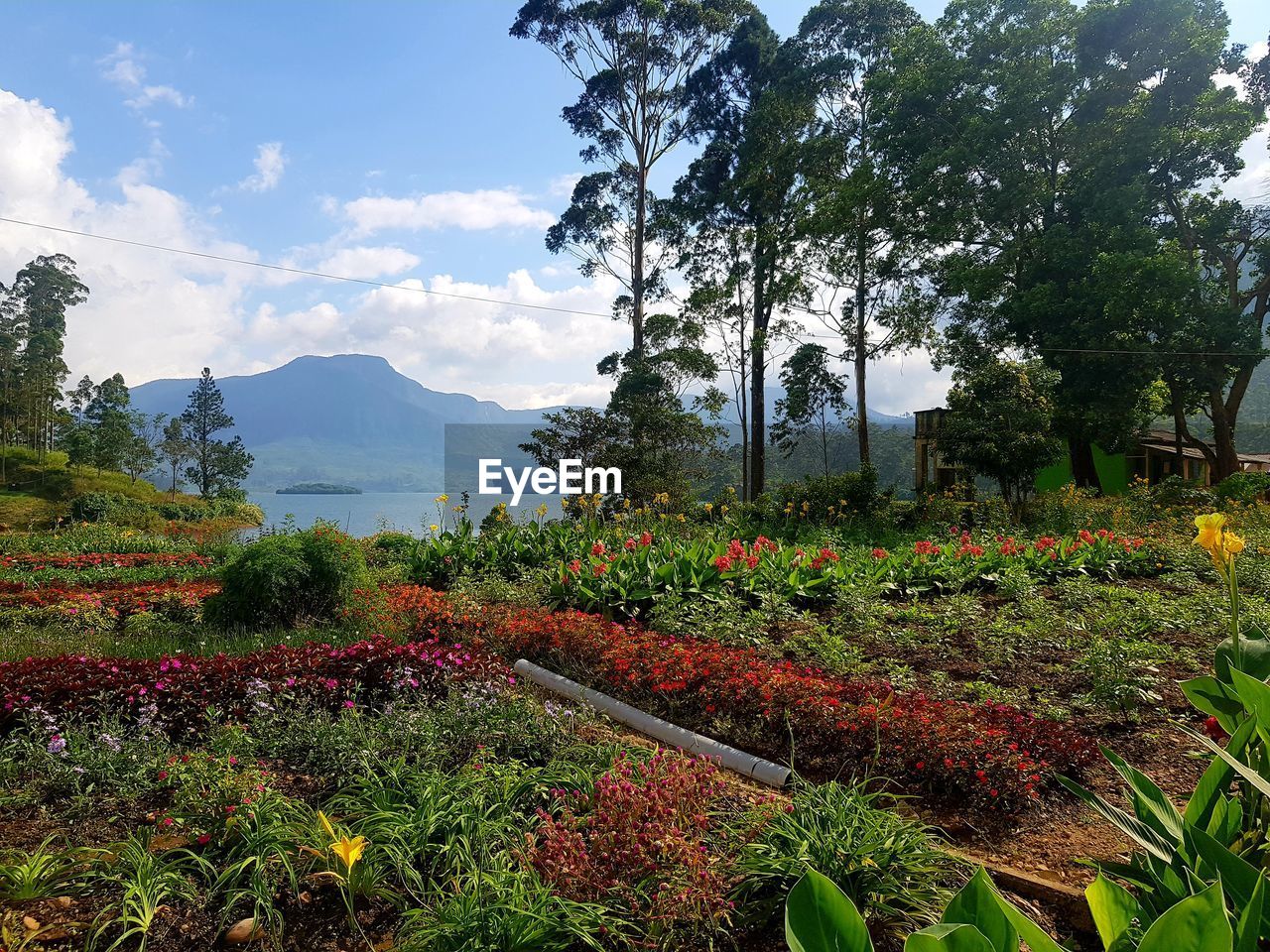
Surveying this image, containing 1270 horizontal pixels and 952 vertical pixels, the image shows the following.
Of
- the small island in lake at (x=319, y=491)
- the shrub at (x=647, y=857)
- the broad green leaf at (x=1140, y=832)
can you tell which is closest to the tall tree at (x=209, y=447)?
the small island in lake at (x=319, y=491)

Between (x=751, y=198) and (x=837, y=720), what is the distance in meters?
17.6

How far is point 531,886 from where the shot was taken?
81.2 inches

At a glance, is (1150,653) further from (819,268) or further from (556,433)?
(819,268)

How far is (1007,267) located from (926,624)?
1306cm

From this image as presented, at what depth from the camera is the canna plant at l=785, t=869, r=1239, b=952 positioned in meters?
0.86

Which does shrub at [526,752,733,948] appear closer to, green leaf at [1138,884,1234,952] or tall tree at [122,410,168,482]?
green leaf at [1138,884,1234,952]

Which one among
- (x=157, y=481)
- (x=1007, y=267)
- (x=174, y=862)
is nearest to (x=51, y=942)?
(x=174, y=862)

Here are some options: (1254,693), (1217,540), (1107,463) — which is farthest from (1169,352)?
(1254,693)

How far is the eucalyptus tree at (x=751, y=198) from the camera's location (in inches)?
713

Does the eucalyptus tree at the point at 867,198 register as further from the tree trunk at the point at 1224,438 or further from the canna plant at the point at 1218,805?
the canna plant at the point at 1218,805

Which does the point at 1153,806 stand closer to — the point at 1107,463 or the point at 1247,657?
the point at 1247,657

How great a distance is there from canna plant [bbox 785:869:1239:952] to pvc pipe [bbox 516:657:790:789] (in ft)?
6.99

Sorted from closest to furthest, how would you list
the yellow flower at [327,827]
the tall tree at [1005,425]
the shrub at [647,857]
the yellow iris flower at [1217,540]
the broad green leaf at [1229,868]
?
the broad green leaf at [1229,868]
the yellow iris flower at [1217,540]
the shrub at [647,857]
the yellow flower at [327,827]
the tall tree at [1005,425]

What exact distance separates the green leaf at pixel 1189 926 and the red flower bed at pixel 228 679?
3.31 m
